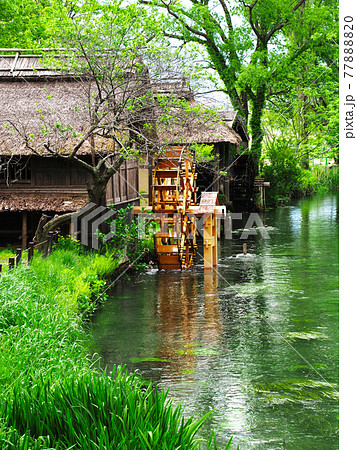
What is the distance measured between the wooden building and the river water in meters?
3.52

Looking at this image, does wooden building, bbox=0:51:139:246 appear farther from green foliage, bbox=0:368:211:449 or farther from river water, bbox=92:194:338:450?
green foliage, bbox=0:368:211:449

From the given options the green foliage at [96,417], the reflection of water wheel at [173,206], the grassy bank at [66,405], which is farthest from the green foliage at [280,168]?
the green foliage at [96,417]

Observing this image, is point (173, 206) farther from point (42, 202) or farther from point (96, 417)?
point (96, 417)

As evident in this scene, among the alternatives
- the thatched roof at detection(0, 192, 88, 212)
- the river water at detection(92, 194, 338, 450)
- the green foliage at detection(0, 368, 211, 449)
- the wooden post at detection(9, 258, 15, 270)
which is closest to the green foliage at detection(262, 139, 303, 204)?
the river water at detection(92, 194, 338, 450)

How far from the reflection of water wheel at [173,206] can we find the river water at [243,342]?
0.48 m

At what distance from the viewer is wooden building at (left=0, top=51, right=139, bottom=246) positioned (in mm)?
16250

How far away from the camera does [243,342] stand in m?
9.84

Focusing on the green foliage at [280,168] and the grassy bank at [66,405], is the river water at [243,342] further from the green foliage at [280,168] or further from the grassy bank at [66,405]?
the green foliage at [280,168]

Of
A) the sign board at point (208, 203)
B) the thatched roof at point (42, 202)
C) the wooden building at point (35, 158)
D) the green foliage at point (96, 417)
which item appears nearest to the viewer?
the green foliage at point (96, 417)

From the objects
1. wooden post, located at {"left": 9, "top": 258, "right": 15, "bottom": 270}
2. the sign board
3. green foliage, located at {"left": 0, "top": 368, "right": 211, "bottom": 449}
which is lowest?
green foliage, located at {"left": 0, "top": 368, "right": 211, "bottom": 449}

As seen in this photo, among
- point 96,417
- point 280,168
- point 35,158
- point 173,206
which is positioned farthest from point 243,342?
point 280,168

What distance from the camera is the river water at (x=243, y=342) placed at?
22.6 ft

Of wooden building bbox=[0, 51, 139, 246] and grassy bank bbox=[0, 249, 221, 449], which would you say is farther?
wooden building bbox=[0, 51, 139, 246]
